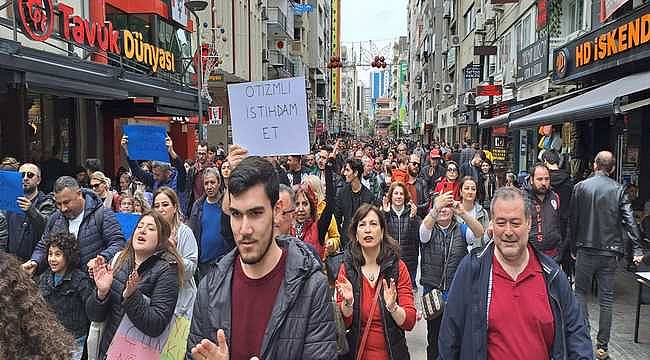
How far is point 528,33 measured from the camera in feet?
77.2

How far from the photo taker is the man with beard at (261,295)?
109 inches

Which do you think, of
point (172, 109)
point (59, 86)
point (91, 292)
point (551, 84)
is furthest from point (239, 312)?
point (551, 84)

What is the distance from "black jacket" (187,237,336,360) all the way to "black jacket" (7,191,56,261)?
3744 millimetres

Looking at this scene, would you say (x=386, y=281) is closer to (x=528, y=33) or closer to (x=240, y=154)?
(x=240, y=154)

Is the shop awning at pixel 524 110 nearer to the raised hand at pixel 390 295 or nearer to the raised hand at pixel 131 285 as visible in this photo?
the raised hand at pixel 390 295

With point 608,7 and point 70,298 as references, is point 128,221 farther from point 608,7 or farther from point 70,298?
point 608,7

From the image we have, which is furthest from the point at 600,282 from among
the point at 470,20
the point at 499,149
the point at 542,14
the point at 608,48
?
the point at 470,20

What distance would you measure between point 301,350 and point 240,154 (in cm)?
245

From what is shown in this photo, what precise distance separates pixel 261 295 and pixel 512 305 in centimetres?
142

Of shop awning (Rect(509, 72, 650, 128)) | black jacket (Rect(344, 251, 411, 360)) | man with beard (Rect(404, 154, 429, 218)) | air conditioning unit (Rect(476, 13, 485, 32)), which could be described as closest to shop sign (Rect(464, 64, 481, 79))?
air conditioning unit (Rect(476, 13, 485, 32))

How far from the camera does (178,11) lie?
24.8 m

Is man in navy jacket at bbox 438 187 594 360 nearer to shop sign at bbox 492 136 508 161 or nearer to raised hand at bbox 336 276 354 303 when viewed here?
raised hand at bbox 336 276 354 303

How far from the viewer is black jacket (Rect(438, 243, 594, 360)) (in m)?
3.52

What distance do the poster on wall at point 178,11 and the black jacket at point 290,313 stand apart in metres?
22.3
